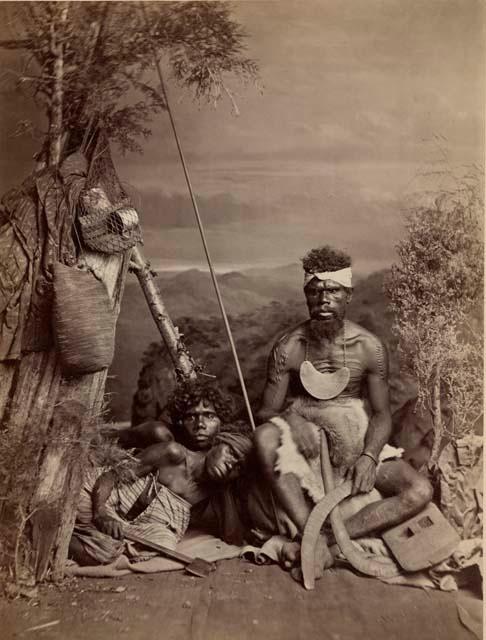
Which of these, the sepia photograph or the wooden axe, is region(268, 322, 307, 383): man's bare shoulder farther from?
the wooden axe

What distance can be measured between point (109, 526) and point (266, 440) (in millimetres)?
872

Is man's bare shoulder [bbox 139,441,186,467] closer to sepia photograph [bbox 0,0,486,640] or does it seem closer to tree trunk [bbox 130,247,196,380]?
sepia photograph [bbox 0,0,486,640]

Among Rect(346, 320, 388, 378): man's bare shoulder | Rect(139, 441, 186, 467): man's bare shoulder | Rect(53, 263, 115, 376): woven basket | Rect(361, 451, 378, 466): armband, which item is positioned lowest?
Rect(361, 451, 378, 466): armband

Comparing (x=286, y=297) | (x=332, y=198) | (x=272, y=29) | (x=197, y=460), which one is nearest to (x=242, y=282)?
(x=286, y=297)

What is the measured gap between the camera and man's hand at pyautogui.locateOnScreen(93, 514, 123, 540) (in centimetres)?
400

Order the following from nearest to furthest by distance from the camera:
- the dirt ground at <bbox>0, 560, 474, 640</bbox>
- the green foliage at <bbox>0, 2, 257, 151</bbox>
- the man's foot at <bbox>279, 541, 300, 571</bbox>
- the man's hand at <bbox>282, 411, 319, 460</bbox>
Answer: the dirt ground at <bbox>0, 560, 474, 640</bbox> → the man's foot at <bbox>279, 541, 300, 571</bbox> → the man's hand at <bbox>282, 411, 319, 460</bbox> → the green foliage at <bbox>0, 2, 257, 151</bbox>

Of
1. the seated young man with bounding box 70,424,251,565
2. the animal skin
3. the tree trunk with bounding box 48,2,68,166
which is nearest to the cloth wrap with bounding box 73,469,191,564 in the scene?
the seated young man with bounding box 70,424,251,565

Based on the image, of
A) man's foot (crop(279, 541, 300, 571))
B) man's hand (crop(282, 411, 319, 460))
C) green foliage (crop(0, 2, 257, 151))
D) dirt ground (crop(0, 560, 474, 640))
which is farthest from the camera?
green foliage (crop(0, 2, 257, 151))

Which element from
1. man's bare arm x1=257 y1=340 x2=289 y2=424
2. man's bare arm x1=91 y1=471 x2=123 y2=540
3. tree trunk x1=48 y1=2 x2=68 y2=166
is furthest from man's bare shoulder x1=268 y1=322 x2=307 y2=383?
tree trunk x1=48 y1=2 x2=68 y2=166

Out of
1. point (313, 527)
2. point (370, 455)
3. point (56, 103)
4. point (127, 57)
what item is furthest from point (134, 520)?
point (127, 57)

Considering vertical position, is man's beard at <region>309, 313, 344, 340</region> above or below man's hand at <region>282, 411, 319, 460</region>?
above

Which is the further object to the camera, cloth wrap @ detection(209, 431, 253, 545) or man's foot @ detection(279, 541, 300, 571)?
cloth wrap @ detection(209, 431, 253, 545)

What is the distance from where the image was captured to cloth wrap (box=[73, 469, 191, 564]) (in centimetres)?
399

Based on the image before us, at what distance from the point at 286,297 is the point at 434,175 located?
0.96 metres
